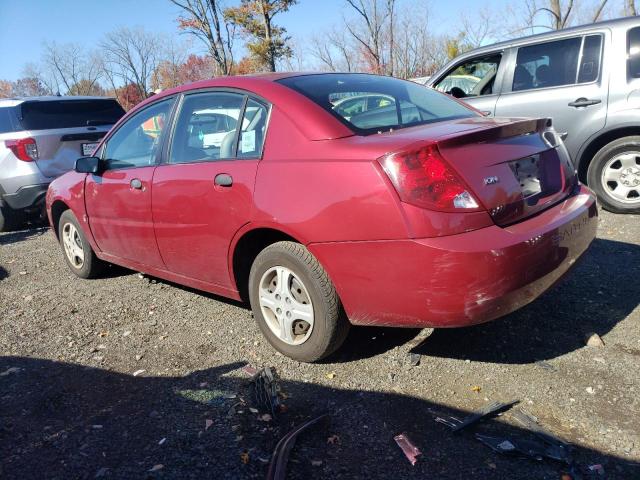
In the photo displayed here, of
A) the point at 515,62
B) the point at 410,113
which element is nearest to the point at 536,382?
the point at 410,113

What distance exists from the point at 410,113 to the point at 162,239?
1.89 metres

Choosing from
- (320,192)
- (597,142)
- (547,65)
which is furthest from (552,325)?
(547,65)

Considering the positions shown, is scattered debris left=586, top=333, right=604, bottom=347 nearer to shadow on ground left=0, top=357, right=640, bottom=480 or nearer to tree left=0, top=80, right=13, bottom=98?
shadow on ground left=0, top=357, right=640, bottom=480

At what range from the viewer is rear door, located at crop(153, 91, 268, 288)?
3.14 metres

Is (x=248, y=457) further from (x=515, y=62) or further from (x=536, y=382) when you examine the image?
(x=515, y=62)

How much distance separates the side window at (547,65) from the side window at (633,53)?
481 millimetres

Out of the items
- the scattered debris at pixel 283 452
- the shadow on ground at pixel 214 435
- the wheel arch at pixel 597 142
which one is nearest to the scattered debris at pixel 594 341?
the shadow on ground at pixel 214 435

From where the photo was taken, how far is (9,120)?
24.3 feet

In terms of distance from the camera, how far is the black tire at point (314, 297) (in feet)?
9.28

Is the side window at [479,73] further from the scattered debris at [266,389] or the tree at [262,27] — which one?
the tree at [262,27]

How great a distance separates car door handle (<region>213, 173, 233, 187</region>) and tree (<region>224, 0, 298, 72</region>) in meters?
22.0

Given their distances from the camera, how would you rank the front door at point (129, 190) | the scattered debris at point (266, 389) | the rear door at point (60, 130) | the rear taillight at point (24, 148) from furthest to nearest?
the rear door at point (60, 130)
the rear taillight at point (24, 148)
the front door at point (129, 190)
the scattered debris at point (266, 389)

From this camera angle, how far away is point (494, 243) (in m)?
2.42

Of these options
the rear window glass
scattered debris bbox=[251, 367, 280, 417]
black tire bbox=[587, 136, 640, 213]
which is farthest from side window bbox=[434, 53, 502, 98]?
the rear window glass
